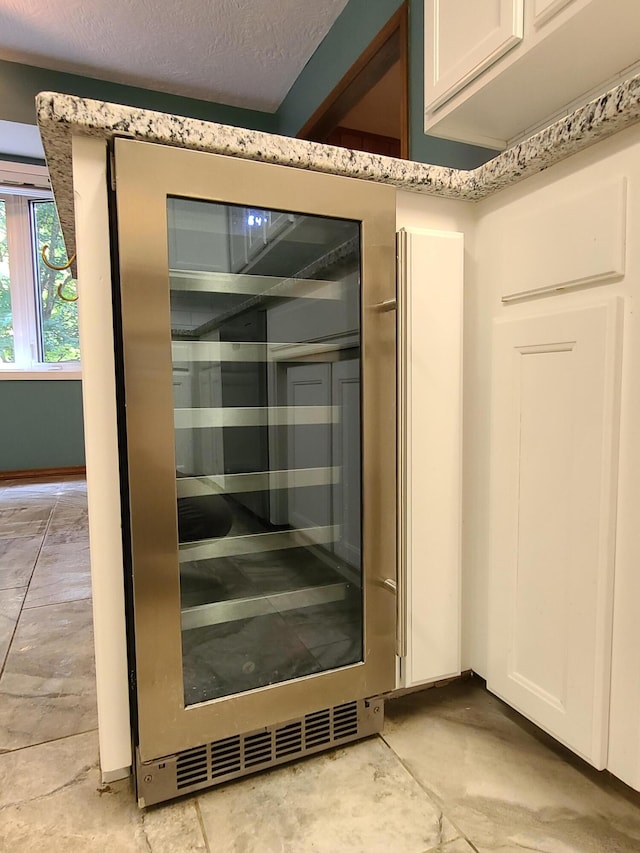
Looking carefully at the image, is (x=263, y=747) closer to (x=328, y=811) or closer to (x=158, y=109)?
(x=328, y=811)

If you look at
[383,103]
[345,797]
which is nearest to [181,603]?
[345,797]

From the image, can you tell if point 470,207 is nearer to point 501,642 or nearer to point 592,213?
point 592,213

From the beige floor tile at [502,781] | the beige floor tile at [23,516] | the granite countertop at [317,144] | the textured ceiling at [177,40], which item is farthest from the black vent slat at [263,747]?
the textured ceiling at [177,40]

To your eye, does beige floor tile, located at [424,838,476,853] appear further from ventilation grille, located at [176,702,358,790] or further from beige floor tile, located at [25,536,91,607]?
beige floor tile, located at [25,536,91,607]

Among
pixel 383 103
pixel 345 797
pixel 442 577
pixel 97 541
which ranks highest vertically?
pixel 383 103

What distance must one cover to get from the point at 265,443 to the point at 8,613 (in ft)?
3.88

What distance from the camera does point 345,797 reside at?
891 mm

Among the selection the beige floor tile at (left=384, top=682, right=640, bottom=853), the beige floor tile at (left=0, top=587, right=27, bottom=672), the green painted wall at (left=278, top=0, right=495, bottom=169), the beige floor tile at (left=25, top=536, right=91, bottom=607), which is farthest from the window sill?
the beige floor tile at (left=384, top=682, right=640, bottom=853)

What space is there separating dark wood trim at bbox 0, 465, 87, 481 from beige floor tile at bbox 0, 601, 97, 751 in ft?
8.34

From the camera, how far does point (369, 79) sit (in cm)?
225

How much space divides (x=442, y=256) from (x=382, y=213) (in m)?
0.15

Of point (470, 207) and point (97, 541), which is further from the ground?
point (470, 207)

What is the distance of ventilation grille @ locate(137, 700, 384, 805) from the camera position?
86cm

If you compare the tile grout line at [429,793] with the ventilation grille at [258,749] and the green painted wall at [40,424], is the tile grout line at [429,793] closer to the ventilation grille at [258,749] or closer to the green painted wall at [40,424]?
the ventilation grille at [258,749]
